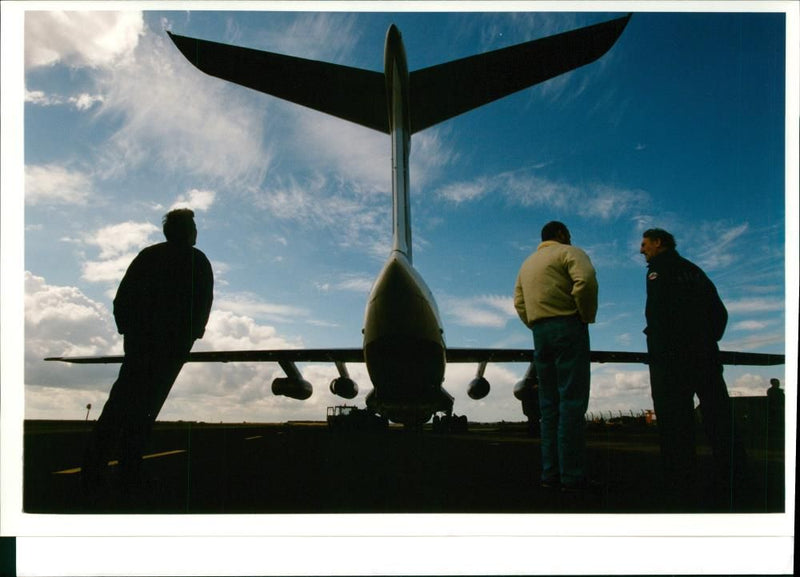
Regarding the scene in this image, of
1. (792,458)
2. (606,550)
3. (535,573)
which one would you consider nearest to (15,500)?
(535,573)

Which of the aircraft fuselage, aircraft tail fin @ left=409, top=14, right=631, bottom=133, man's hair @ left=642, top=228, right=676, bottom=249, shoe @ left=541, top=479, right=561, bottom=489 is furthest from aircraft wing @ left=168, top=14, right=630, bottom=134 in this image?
shoe @ left=541, top=479, right=561, bottom=489

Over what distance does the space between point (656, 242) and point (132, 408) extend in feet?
14.1

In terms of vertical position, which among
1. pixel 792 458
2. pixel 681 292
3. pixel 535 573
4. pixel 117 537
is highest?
pixel 681 292

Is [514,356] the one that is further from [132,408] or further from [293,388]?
[132,408]

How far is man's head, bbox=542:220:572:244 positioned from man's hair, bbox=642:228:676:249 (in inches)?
31.9

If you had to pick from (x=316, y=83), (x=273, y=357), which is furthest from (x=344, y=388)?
(x=316, y=83)

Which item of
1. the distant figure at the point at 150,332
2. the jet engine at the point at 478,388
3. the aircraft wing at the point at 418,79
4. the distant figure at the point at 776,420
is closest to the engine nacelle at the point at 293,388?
the jet engine at the point at 478,388

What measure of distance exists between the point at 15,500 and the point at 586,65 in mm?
8174

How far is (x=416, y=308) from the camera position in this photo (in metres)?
7.80

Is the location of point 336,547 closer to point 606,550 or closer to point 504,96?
point 606,550

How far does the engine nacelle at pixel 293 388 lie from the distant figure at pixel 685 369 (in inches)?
587

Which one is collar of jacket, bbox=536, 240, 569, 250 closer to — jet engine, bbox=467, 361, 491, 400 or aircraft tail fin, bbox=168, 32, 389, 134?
aircraft tail fin, bbox=168, 32, 389, 134

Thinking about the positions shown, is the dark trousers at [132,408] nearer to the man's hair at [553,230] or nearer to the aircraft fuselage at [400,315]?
the man's hair at [553,230]

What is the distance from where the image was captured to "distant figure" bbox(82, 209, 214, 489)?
4086mm
